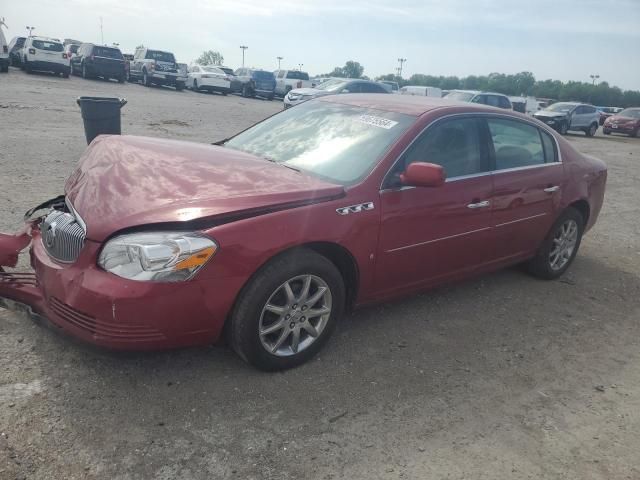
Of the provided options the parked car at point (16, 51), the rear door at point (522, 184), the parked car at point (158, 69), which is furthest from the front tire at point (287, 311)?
the parked car at point (16, 51)

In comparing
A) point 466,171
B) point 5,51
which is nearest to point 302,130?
point 466,171

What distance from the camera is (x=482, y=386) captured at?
10.8ft

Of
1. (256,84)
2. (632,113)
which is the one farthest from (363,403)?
(632,113)

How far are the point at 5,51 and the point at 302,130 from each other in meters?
24.3

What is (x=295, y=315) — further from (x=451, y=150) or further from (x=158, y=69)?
(x=158, y=69)

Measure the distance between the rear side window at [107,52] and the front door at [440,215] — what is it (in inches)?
1096

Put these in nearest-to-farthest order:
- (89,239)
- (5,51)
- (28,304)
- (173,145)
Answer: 1. (89,239)
2. (28,304)
3. (173,145)
4. (5,51)

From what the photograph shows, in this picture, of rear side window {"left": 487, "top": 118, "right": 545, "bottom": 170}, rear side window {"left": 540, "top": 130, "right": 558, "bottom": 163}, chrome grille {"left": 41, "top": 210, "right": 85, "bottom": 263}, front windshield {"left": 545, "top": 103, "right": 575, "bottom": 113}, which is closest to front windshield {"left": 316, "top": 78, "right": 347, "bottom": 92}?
front windshield {"left": 545, "top": 103, "right": 575, "bottom": 113}

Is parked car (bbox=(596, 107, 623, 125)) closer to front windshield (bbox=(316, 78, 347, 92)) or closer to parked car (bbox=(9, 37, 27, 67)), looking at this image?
front windshield (bbox=(316, 78, 347, 92))

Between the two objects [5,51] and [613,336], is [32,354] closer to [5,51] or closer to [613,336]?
[613,336]

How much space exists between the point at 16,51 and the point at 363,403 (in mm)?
32215

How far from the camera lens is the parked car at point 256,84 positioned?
32.2 m

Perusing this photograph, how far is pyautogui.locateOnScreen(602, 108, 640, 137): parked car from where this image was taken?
92.6 ft

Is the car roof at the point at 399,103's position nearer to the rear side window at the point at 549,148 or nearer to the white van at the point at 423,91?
the rear side window at the point at 549,148
